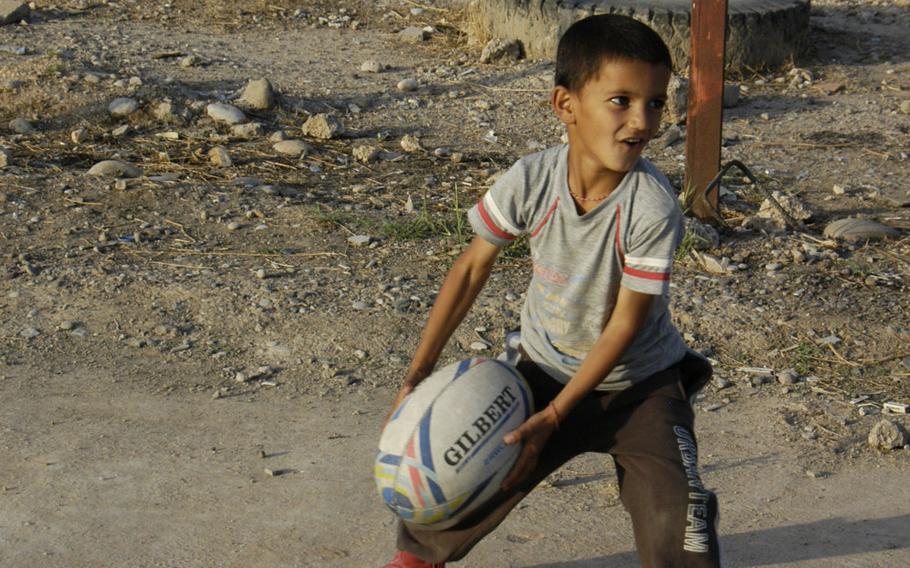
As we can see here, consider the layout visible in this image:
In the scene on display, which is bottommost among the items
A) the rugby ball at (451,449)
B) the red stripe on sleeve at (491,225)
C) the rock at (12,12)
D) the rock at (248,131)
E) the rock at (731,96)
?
the rock at (731,96)

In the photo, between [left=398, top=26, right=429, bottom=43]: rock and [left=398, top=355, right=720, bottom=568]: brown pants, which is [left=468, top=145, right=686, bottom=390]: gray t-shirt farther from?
[left=398, top=26, right=429, bottom=43]: rock

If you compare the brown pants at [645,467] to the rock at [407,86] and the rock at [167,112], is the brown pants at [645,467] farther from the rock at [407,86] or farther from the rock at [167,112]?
the rock at [407,86]

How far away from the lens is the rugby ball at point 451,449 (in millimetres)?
2945

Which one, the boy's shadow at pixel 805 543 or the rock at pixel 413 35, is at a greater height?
the rock at pixel 413 35

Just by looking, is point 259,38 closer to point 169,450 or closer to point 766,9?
point 766,9

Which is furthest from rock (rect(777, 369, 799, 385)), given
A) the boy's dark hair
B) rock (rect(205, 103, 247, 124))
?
rock (rect(205, 103, 247, 124))

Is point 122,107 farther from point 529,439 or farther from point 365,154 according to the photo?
point 529,439

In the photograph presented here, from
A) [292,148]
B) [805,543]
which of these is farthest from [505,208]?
[292,148]

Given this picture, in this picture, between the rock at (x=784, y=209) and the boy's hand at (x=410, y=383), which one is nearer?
the boy's hand at (x=410, y=383)

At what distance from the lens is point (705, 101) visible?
597 centimetres

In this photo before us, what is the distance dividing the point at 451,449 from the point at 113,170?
167 inches

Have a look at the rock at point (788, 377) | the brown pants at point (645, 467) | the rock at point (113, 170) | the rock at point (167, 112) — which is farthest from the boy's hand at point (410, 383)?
the rock at point (167, 112)

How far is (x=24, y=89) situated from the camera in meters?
7.76

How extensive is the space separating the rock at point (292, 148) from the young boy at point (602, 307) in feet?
13.2
